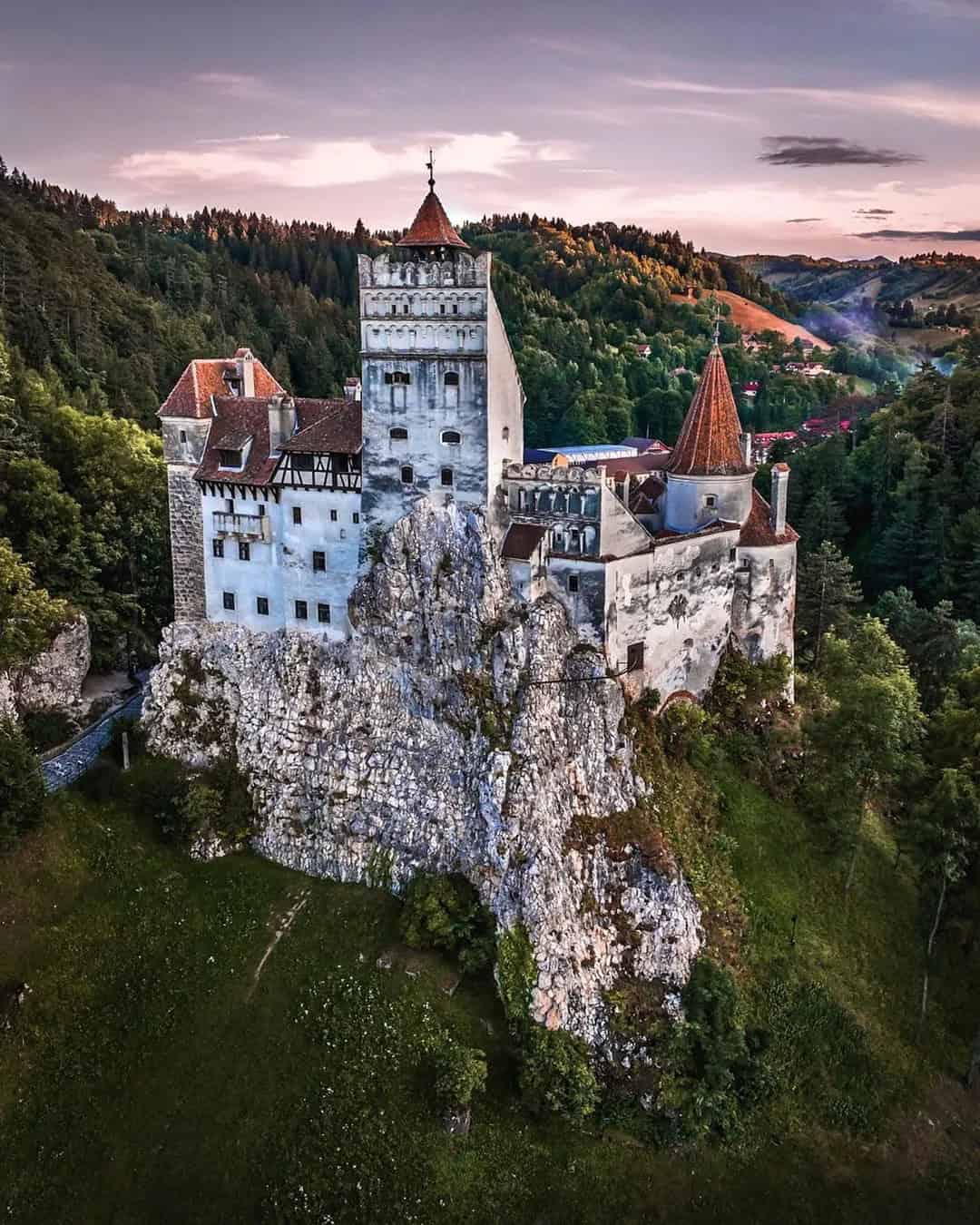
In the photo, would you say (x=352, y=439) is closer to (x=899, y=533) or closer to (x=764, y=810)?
(x=764, y=810)

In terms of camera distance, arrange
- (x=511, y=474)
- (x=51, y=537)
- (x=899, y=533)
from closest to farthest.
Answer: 1. (x=511, y=474)
2. (x=51, y=537)
3. (x=899, y=533)

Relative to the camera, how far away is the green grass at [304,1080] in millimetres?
35438

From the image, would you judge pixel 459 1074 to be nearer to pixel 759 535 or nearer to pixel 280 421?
pixel 759 535

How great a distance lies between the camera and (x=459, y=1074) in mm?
37188

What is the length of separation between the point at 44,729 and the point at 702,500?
3569 cm

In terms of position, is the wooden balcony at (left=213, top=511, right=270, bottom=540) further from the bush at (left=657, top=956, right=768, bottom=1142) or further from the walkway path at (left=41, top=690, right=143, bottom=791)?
the bush at (left=657, top=956, right=768, bottom=1142)

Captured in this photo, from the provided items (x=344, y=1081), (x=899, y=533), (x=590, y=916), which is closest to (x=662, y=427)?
(x=899, y=533)

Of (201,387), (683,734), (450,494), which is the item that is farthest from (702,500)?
(201,387)

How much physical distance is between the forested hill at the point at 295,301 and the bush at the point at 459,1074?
2529 inches

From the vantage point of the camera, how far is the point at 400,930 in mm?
42469

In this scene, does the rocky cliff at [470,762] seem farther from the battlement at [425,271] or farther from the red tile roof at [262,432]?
the battlement at [425,271]

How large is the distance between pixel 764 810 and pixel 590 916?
10.9 metres

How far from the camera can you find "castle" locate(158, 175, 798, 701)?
142 feet

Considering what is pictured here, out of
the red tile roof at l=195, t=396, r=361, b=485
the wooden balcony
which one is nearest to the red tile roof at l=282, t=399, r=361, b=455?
the red tile roof at l=195, t=396, r=361, b=485
